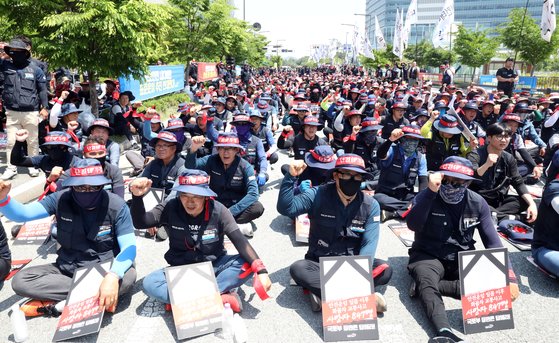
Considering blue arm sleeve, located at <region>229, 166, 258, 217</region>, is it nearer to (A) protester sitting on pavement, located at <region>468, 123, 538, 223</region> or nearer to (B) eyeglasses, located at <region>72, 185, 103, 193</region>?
(B) eyeglasses, located at <region>72, 185, 103, 193</region>

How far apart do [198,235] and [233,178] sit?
196 centimetres

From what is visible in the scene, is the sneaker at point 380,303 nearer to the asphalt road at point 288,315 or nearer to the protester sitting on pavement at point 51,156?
the asphalt road at point 288,315

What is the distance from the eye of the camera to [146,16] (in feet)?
33.4

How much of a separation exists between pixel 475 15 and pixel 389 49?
307 ft

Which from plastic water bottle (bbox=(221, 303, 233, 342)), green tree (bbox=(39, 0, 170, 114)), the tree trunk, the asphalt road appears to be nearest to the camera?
plastic water bottle (bbox=(221, 303, 233, 342))

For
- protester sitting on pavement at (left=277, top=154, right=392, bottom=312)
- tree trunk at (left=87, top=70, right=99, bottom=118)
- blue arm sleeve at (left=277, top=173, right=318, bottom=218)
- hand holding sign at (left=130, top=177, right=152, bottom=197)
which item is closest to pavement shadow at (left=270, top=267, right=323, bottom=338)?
protester sitting on pavement at (left=277, top=154, right=392, bottom=312)

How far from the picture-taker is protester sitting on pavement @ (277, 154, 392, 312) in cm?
407

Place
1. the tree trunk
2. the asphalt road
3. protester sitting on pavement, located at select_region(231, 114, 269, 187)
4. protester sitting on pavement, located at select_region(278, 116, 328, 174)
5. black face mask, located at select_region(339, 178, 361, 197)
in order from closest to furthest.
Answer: the asphalt road → black face mask, located at select_region(339, 178, 361, 197) → protester sitting on pavement, located at select_region(231, 114, 269, 187) → protester sitting on pavement, located at select_region(278, 116, 328, 174) → the tree trunk

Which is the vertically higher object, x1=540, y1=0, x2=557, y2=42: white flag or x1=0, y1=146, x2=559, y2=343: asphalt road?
x1=540, y1=0, x2=557, y2=42: white flag

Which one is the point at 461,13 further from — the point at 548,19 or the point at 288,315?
the point at 288,315

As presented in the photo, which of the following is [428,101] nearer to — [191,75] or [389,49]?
[191,75]

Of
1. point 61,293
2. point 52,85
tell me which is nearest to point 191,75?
point 52,85

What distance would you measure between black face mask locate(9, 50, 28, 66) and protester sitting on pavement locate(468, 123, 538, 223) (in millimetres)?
8399

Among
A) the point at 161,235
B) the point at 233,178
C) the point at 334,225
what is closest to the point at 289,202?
the point at 334,225
